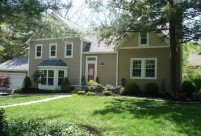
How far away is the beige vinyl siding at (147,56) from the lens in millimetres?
22188

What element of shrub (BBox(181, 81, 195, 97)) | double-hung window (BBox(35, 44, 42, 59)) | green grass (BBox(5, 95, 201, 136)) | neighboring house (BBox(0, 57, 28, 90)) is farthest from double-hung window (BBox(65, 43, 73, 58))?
green grass (BBox(5, 95, 201, 136))

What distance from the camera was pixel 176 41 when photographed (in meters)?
19.1

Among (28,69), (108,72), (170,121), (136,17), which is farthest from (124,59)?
(170,121)

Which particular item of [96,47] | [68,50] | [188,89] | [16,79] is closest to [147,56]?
[188,89]

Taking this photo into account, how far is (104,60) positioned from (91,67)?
5.13 feet

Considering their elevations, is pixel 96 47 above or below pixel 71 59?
above

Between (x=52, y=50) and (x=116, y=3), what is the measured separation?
11359 mm

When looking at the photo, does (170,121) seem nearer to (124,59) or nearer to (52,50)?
(124,59)

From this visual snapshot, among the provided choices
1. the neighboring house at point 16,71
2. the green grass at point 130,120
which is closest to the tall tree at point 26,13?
the green grass at point 130,120

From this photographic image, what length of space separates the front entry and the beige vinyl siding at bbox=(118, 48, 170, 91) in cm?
283

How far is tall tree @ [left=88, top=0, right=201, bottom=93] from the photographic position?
50.9 feet

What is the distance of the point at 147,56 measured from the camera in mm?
22891

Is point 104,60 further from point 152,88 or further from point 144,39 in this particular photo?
point 152,88

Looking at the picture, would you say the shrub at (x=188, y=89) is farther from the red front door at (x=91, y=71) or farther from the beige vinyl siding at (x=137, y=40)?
the red front door at (x=91, y=71)
